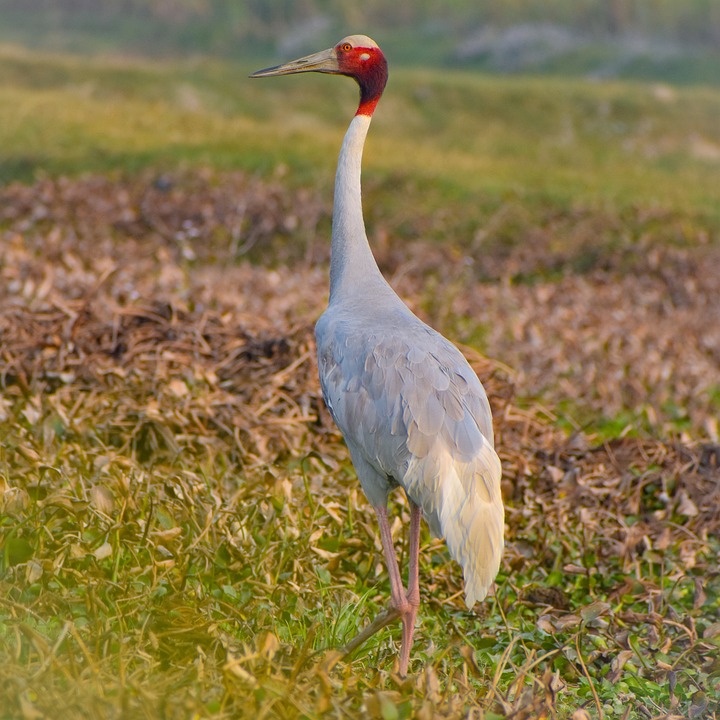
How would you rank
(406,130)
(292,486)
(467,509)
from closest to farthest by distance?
(467,509), (292,486), (406,130)

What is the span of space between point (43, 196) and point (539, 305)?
530 cm

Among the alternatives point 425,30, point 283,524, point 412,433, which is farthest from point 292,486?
point 425,30

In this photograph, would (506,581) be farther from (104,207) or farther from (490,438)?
(104,207)

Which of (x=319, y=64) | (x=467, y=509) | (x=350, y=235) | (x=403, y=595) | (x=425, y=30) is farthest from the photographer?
(x=425, y=30)

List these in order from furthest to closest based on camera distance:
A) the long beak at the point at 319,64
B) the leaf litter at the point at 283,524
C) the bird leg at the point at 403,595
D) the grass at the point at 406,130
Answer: the grass at the point at 406,130 < the long beak at the point at 319,64 < the bird leg at the point at 403,595 < the leaf litter at the point at 283,524

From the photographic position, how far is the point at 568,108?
1181 inches

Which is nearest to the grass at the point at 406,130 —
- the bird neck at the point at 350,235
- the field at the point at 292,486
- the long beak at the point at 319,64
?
the field at the point at 292,486

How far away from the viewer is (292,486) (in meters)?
4.63

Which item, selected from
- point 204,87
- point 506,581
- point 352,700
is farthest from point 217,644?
point 204,87

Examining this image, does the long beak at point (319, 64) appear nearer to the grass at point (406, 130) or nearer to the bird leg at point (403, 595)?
the bird leg at point (403, 595)

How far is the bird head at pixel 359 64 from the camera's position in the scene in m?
4.38

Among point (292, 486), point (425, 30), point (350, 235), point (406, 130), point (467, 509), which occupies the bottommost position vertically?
point (406, 130)

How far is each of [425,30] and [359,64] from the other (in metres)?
59.2

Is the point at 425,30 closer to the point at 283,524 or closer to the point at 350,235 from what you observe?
the point at 350,235
